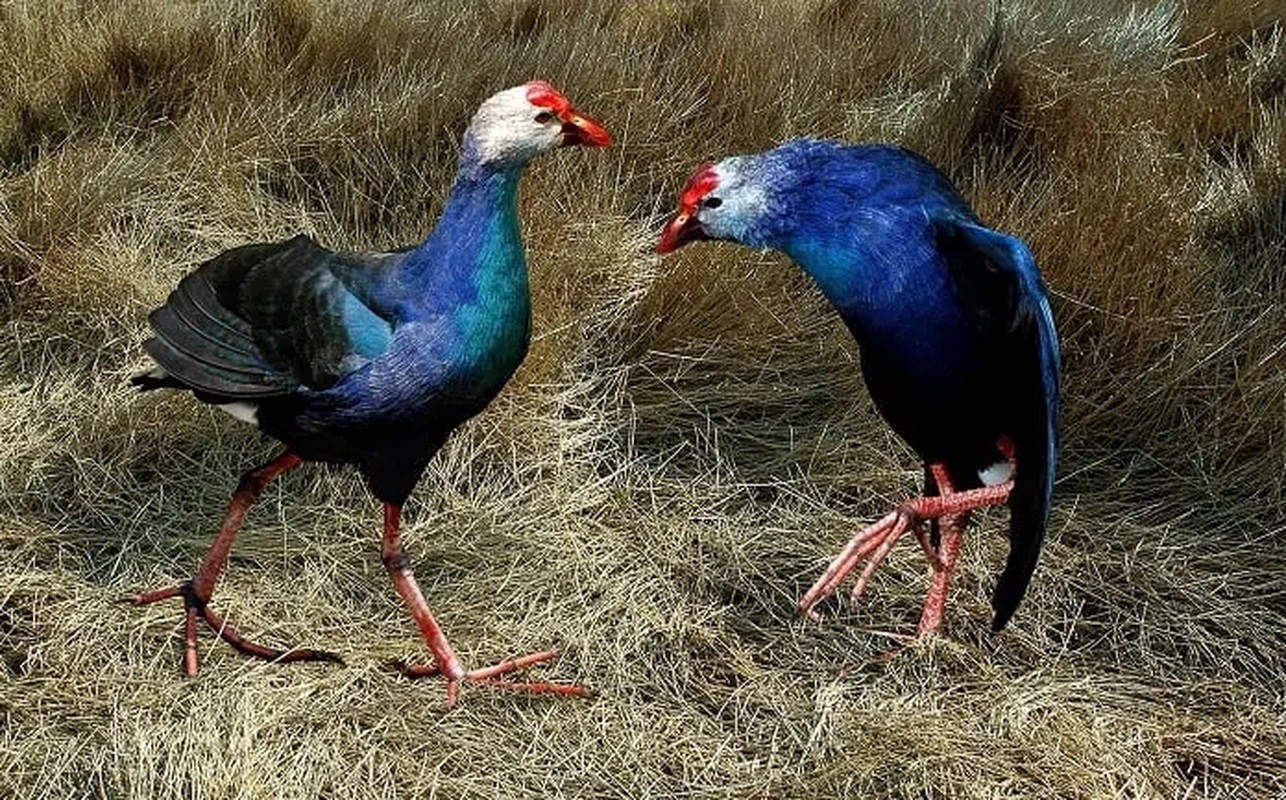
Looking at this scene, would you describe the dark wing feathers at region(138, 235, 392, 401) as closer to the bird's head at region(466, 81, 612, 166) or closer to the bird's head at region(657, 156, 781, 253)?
the bird's head at region(466, 81, 612, 166)

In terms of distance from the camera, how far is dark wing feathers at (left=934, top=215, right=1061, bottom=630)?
172cm

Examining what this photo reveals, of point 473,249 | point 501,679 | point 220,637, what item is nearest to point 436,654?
point 501,679

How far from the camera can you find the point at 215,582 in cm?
227

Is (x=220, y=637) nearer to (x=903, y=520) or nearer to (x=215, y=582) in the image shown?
(x=215, y=582)

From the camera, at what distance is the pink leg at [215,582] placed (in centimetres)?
222

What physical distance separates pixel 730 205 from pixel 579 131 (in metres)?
0.26

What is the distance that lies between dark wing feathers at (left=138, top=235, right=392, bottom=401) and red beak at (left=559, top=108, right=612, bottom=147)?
378 millimetres

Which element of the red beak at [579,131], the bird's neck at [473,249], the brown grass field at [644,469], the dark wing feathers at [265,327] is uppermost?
the red beak at [579,131]

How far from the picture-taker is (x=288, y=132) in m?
3.56

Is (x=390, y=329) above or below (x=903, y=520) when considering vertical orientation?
above

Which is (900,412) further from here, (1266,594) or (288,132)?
(288,132)

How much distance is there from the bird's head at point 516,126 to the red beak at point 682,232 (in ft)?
0.69

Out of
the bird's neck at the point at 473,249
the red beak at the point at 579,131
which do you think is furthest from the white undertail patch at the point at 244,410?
the red beak at the point at 579,131

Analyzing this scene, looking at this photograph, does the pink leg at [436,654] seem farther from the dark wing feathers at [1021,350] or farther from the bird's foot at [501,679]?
the dark wing feathers at [1021,350]
